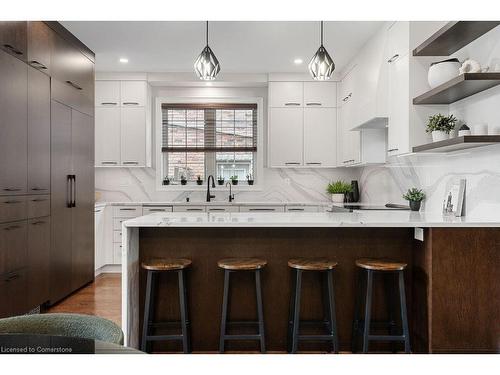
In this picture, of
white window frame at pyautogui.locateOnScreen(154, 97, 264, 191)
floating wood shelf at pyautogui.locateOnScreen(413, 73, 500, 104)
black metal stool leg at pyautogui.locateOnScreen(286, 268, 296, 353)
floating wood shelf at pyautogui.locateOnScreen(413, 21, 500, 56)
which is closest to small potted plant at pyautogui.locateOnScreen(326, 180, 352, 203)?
white window frame at pyautogui.locateOnScreen(154, 97, 264, 191)

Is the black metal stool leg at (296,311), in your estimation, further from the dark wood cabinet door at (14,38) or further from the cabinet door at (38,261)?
the dark wood cabinet door at (14,38)

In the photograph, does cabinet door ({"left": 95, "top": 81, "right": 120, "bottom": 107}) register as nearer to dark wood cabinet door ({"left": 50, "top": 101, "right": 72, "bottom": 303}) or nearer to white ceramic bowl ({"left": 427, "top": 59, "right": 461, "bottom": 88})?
dark wood cabinet door ({"left": 50, "top": 101, "right": 72, "bottom": 303})

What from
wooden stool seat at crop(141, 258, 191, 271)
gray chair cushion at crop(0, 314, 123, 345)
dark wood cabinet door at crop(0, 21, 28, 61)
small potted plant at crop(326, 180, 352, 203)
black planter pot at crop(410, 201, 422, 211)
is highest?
dark wood cabinet door at crop(0, 21, 28, 61)

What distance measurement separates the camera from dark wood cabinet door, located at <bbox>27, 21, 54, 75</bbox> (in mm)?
3547

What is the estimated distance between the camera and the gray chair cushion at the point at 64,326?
874 millimetres

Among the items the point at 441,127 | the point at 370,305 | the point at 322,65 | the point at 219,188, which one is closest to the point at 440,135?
the point at 441,127

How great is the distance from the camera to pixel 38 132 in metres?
3.67

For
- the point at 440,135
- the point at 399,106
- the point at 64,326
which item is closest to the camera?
the point at 64,326

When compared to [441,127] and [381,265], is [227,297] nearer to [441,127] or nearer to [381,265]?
[381,265]

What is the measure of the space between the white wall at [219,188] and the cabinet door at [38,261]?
2350mm

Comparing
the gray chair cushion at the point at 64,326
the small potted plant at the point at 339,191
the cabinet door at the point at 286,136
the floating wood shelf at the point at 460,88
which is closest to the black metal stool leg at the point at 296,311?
the floating wood shelf at the point at 460,88

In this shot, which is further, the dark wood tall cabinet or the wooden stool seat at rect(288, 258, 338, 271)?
the dark wood tall cabinet

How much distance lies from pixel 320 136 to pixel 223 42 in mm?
1894

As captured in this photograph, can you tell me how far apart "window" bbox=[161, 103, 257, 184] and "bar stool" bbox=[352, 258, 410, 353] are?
11.9ft
